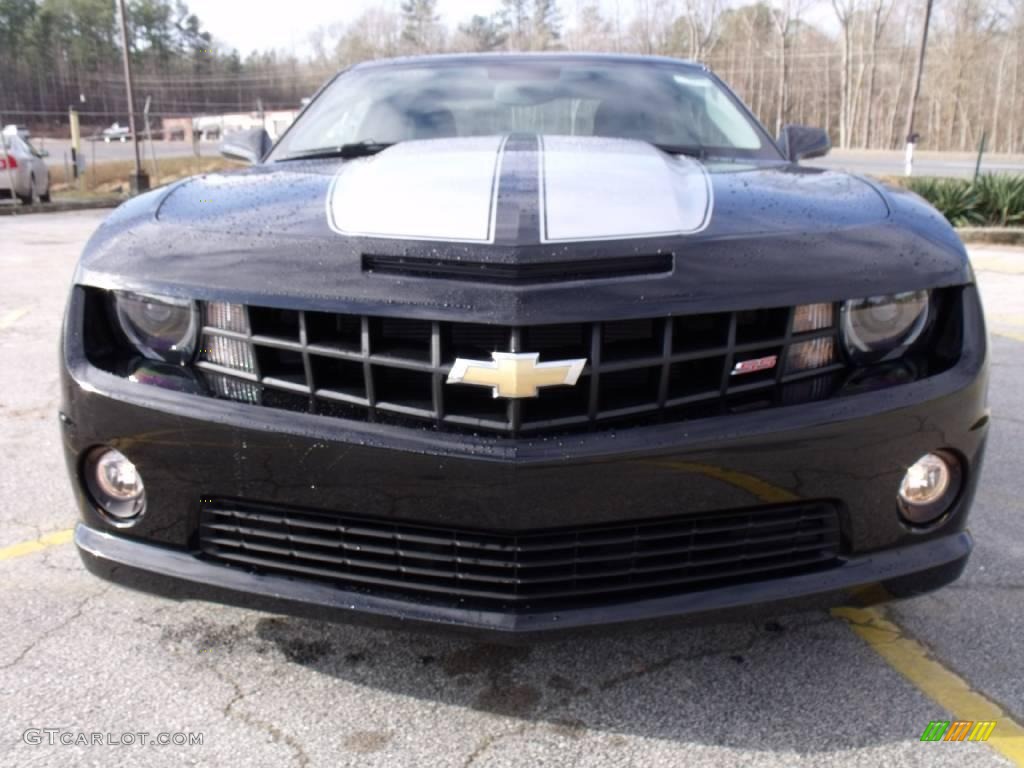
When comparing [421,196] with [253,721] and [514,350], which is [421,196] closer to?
[514,350]

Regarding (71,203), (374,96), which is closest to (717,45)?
(71,203)

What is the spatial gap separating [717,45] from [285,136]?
2547 inches

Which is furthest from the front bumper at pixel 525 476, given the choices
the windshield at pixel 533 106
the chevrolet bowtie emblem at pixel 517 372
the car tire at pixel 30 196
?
the car tire at pixel 30 196

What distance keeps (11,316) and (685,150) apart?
5324 mm

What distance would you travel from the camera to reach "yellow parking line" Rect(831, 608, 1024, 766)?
176cm

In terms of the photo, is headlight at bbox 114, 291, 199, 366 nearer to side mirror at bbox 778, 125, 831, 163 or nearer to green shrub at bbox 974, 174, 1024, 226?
side mirror at bbox 778, 125, 831, 163

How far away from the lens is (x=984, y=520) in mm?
2811

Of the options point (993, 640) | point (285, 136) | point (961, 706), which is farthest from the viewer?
point (285, 136)

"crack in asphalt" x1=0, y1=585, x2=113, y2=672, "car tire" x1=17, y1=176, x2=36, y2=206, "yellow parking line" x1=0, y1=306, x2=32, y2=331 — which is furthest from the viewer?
"car tire" x1=17, y1=176, x2=36, y2=206

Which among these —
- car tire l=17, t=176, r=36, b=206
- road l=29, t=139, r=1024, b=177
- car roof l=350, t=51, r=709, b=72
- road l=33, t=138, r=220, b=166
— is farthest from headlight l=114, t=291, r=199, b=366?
road l=33, t=138, r=220, b=166

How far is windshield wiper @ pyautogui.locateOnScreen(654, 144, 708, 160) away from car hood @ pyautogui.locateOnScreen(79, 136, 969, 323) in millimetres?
568

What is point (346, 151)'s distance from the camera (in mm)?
2727

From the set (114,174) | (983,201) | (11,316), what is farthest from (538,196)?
(114,174)

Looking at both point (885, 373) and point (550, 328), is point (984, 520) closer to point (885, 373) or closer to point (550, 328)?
point (885, 373)
